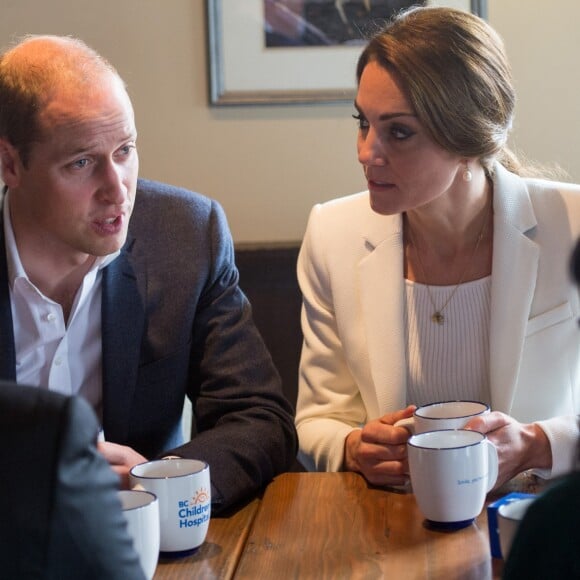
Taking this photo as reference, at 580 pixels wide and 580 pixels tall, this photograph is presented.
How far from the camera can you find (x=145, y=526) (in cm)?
112

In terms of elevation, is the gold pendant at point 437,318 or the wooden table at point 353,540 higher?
the gold pendant at point 437,318

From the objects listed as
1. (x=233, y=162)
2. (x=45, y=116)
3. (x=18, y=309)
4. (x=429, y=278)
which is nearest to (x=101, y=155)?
(x=45, y=116)

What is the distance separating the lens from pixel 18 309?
5.97ft

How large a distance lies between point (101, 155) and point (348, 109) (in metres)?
1.14

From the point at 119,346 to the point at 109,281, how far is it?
4.7 inches

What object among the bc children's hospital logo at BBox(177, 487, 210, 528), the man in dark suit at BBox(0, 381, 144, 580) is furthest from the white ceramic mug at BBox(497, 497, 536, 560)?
the man in dark suit at BBox(0, 381, 144, 580)

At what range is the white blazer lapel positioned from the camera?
6.20 ft

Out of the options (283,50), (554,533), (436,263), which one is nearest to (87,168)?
(436,263)

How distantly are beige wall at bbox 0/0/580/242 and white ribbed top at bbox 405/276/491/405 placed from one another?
0.93m

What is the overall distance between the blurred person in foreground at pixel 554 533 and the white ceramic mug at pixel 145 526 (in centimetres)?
55

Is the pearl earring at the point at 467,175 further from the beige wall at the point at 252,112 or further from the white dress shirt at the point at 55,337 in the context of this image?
the beige wall at the point at 252,112

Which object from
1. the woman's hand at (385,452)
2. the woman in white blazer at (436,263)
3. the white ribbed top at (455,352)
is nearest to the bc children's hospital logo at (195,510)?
the woman's hand at (385,452)

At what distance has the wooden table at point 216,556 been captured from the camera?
1.21 meters

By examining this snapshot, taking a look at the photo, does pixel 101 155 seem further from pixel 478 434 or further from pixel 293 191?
pixel 293 191
